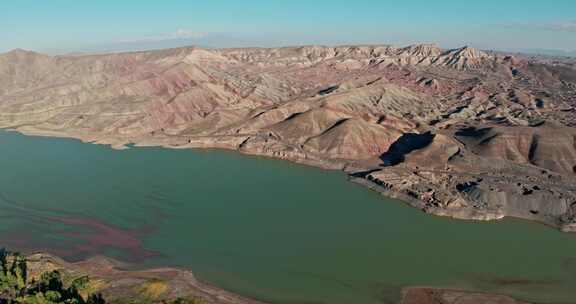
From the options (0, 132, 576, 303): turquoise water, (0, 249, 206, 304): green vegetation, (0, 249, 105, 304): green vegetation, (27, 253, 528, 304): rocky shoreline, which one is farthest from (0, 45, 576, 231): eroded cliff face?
(0, 249, 105, 304): green vegetation

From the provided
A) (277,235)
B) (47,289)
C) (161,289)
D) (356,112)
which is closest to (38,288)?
(47,289)

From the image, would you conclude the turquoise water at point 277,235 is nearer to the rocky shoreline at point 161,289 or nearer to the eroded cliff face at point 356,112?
the rocky shoreline at point 161,289

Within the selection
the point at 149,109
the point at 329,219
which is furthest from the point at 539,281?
the point at 149,109

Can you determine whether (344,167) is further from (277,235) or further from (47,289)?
(47,289)

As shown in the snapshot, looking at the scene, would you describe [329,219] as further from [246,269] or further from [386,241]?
[246,269]

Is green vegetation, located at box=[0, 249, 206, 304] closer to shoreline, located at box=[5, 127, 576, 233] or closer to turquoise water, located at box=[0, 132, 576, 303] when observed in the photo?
turquoise water, located at box=[0, 132, 576, 303]
